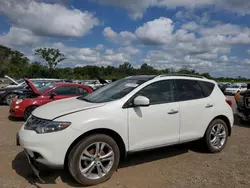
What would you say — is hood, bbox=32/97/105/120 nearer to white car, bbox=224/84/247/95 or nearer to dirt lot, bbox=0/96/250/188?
dirt lot, bbox=0/96/250/188

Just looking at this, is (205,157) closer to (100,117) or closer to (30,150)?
(100,117)

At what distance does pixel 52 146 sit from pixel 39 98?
5488mm

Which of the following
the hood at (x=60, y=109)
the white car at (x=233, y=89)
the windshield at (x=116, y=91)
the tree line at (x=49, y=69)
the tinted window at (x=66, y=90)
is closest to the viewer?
the hood at (x=60, y=109)

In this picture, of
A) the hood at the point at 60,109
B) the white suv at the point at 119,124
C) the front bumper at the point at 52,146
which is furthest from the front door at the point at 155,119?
the front bumper at the point at 52,146

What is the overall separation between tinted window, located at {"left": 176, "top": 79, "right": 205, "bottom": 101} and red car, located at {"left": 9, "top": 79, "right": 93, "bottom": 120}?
5.21 meters

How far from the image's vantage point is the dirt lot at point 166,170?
11.6 feet

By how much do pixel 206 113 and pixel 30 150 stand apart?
3232mm

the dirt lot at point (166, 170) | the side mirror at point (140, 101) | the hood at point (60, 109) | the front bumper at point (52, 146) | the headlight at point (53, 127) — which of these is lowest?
the dirt lot at point (166, 170)

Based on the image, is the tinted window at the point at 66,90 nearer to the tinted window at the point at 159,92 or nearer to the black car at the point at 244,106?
the tinted window at the point at 159,92

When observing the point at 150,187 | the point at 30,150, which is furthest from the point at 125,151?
the point at 30,150

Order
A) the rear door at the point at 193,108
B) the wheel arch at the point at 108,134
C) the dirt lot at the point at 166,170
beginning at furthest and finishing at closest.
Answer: the rear door at the point at 193,108 → the dirt lot at the point at 166,170 → the wheel arch at the point at 108,134

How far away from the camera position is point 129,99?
380 centimetres

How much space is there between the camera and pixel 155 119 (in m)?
3.95

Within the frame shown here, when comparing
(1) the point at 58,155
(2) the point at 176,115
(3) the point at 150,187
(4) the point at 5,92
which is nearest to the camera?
(1) the point at 58,155
